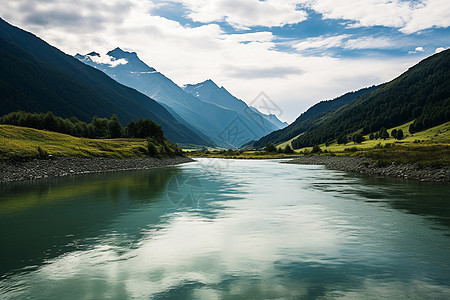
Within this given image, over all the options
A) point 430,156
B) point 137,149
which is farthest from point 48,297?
point 137,149

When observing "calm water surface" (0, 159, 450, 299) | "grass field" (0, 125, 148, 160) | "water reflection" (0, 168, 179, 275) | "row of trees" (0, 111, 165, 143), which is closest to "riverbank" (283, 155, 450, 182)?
"calm water surface" (0, 159, 450, 299)

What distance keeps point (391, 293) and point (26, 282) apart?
14.6 metres

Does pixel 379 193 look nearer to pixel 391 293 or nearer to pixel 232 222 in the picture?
pixel 232 222

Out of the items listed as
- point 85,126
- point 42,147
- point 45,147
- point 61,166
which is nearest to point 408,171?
point 61,166

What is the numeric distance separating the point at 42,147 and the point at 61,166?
8116 millimetres

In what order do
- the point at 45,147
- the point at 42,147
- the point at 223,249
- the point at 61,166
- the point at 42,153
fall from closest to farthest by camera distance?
the point at 223,249 → the point at 42,153 → the point at 61,166 → the point at 42,147 → the point at 45,147

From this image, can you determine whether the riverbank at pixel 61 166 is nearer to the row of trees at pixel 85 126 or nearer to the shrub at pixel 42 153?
the shrub at pixel 42 153

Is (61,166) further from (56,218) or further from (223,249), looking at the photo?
(223,249)

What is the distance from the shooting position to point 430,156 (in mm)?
61250

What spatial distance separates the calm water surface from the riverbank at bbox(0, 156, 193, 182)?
2349 centimetres

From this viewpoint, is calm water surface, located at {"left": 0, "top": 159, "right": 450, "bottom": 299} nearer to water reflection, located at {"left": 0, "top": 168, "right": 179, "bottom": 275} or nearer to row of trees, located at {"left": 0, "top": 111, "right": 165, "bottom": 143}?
water reflection, located at {"left": 0, "top": 168, "right": 179, "bottom": 275}

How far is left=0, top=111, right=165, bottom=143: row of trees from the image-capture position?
13512 cm

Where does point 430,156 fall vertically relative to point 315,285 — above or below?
above

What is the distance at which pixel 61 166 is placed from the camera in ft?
212
